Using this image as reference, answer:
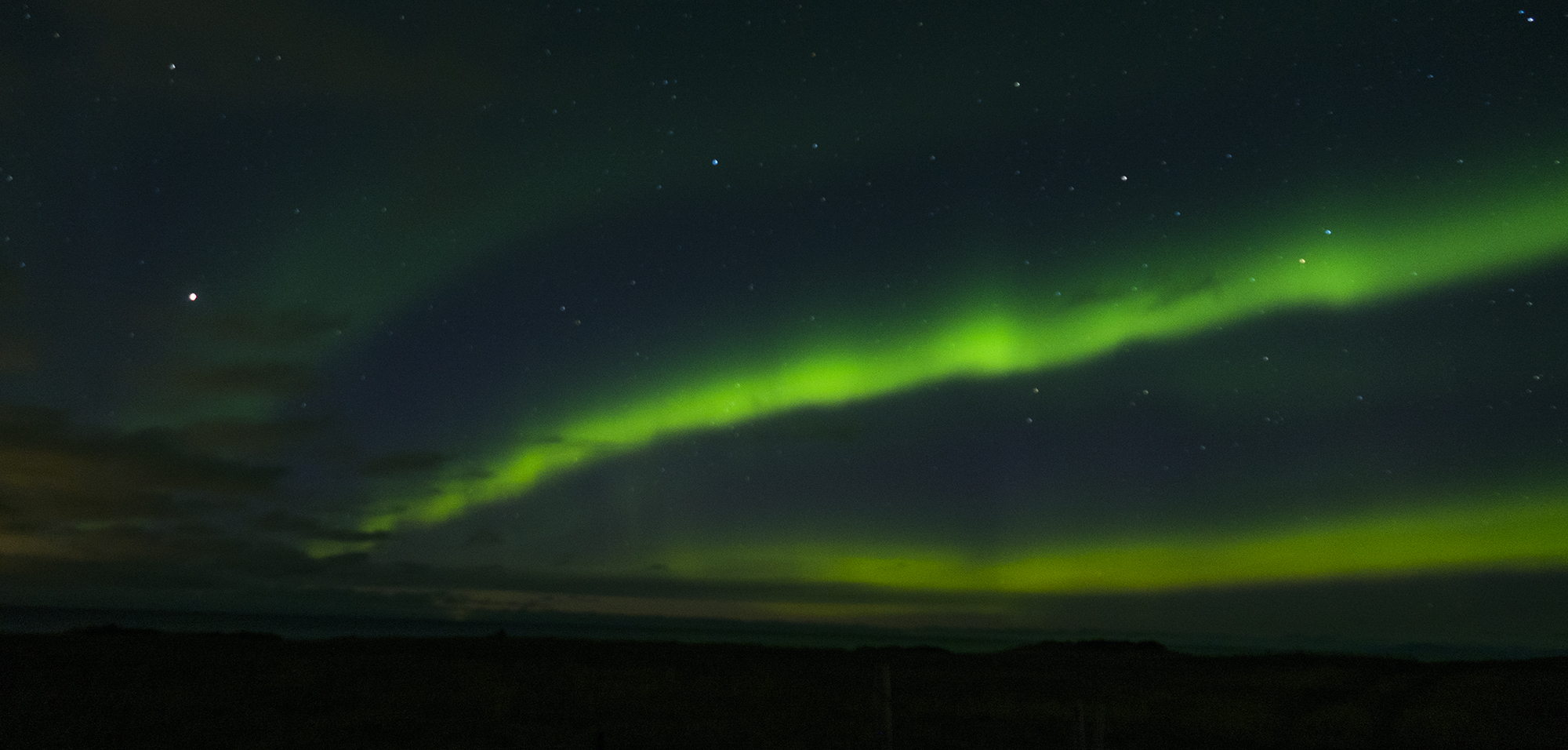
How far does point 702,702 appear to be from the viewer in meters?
23.5

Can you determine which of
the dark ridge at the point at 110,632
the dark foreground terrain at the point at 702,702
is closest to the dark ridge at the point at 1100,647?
the dark foreground terrain at the point at 702,702

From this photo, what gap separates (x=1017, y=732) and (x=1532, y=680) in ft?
60.0

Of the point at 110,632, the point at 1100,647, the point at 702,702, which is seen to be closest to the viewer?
the point at 702,702

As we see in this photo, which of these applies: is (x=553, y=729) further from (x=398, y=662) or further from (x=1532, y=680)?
(x=1532, y=680)

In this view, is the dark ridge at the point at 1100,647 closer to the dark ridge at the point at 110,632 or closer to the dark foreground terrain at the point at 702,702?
the dark foreground terrain at the point at 702,702

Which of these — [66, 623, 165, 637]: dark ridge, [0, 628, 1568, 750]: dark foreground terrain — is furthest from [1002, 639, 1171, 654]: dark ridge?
[66, 623, 165, 637]: dark ridge

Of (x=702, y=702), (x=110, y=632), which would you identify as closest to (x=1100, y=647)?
(x=702, y=702)

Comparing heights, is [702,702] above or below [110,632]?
below

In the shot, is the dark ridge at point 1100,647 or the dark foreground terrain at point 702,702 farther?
the dark ridge at point 1100,647

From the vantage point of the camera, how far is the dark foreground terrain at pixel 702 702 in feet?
59.0

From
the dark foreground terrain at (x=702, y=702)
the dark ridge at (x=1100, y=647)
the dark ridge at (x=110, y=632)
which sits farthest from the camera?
the dark ridge at (x=1100, y=647)

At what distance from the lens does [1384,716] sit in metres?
22.9

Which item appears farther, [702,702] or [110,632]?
[110,632]

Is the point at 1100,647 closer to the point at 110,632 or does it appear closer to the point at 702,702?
the point at 702,702
